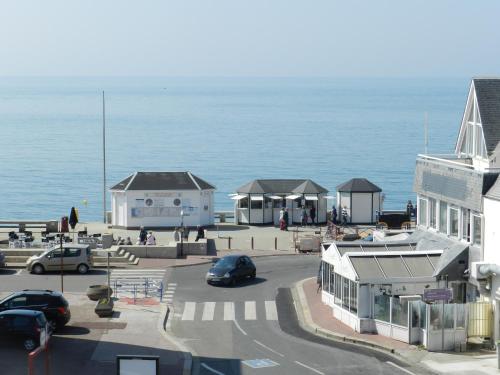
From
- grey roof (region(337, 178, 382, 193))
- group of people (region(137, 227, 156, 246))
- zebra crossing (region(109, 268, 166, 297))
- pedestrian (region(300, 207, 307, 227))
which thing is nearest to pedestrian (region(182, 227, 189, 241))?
group of people (region(137, 227, 156, 246))

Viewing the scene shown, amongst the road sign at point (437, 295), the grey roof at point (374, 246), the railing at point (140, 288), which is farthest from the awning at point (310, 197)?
the road sign at point (437, 295)

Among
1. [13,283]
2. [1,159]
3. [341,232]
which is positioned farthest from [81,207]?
[13,283]

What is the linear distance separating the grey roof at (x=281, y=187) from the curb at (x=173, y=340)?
22.1 meters

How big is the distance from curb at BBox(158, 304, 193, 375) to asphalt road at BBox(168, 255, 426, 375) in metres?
0.24

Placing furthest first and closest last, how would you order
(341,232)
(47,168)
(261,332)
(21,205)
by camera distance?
1. (47,168)
2. (21,205)
3. (341,232)
4. (261,332)

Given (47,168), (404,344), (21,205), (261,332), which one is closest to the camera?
(404,344)

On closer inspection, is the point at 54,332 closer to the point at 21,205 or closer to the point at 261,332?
the point at 261,332

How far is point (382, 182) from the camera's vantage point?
128 m

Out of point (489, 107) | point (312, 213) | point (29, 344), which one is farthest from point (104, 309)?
point (312, 213)

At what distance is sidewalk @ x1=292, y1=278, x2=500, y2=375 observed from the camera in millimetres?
30016

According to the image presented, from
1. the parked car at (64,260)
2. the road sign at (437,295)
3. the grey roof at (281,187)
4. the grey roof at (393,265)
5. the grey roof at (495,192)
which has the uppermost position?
Result: the grey roof at (495,192)

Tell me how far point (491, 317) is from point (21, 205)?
81271 mm

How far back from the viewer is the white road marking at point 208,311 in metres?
37.1

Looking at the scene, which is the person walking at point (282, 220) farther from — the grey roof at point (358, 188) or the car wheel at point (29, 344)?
the car wheel at point (29, 344)
